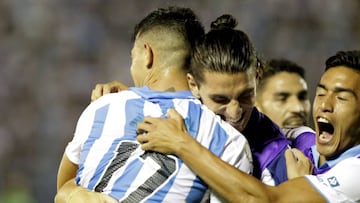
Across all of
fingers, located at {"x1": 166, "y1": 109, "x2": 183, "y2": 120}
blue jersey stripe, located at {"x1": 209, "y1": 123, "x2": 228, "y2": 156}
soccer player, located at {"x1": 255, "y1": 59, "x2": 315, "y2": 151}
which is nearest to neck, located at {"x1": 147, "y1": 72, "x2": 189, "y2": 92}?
fingers, located at {"x1": 166, "y1": 109, "x2": 183, "y2": 120}

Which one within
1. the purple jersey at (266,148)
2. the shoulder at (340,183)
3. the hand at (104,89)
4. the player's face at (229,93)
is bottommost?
the shoulder at (340,183)

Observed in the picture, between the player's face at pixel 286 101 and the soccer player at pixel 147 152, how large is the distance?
6.96ft

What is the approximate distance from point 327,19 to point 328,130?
3.88m

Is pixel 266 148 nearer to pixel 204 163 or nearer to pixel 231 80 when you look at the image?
pixel 231 80

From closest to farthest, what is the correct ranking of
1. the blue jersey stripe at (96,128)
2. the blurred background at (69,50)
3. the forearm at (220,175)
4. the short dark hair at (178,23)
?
the forearm at (220,175) < the blue jersey stripe at (96,128) < the short dark hair at (178,23) < the blurred background at (69,50)

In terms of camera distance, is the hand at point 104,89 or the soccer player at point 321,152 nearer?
the soccer player at point 321,152

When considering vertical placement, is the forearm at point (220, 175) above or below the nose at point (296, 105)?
above

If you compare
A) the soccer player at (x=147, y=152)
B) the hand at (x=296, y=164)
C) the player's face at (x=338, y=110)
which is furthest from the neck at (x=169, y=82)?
the player's face at (x=338, y=110)

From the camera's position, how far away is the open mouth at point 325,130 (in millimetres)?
2982

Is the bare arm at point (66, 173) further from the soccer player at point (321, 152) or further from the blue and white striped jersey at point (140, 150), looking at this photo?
the soccer player at point (321, 152)

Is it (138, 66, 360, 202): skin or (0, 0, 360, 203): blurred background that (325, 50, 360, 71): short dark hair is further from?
(0, 0, 360, 203): blurred background

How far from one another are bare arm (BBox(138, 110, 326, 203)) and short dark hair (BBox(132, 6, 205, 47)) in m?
0.37

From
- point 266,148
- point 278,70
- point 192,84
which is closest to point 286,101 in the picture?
point 278,70

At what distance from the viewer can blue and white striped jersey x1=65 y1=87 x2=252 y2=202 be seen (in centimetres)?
251
